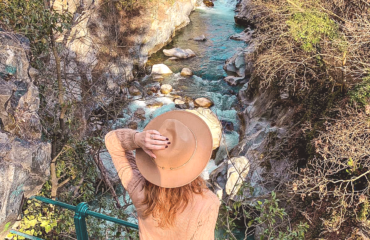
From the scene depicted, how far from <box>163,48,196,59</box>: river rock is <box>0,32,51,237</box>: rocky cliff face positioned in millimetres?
13261

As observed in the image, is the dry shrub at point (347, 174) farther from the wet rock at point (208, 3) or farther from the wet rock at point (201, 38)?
the wet rock at point (208, 3)

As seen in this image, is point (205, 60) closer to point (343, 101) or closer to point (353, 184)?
point (343, 101)

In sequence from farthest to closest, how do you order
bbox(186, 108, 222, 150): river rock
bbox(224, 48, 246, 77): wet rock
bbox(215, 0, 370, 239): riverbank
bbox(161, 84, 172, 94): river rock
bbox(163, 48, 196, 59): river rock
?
1. bbox(163, 48, 196, 59): river rock
2. bbox(224, 48, 246, 77): wet rock
3. bbox(161, 84, 172, 94): river rock
4. bbox(186, 108, 222, 150): river rock
5. bbox(215, 0, 370, 239): riverbank

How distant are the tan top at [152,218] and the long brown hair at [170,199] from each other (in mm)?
28

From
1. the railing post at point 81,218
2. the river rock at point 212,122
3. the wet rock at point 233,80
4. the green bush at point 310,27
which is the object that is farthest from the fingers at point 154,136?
the wet rock at point 233,80

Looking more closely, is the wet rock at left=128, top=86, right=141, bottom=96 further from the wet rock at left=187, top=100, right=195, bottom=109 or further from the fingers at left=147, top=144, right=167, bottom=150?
the fingers at left=147, top=144, right=167, bottom=150

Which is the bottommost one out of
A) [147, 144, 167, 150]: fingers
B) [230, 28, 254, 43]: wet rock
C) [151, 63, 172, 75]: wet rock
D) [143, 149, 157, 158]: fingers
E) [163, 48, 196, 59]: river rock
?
[151, 63, 172, 75]: wet rock

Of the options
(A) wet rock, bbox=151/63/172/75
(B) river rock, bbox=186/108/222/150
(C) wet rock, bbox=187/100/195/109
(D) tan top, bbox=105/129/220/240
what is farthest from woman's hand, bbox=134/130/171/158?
(A) wet rock, bbox=151/63/172/75

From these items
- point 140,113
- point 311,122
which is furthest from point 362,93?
point 140,113

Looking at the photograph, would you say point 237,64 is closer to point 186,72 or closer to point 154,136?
point 186,72

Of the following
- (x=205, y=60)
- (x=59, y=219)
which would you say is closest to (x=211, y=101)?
(x=205, y=60)

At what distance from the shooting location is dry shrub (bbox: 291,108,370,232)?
6449 mm

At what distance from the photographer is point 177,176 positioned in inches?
54.3

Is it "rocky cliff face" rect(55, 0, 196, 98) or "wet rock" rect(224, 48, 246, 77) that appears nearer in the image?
"rocky cliff face" rect(55, 0, 196, 98)
